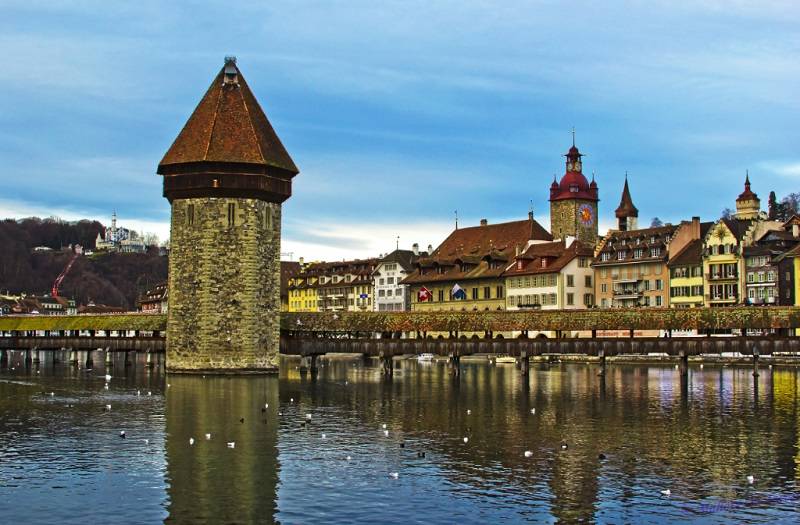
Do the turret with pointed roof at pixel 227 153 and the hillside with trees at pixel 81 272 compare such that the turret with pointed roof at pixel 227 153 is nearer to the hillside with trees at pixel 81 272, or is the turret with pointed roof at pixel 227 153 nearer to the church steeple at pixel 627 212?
the church steeple at pixel 627 212

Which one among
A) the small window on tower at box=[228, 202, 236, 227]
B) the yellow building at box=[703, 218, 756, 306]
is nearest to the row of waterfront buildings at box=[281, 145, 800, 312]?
the yellow building at box=[703, 218, 756, 306]

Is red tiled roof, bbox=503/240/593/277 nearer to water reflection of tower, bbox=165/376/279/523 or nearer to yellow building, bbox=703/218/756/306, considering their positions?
yellow building, bbox=703/218/756/306

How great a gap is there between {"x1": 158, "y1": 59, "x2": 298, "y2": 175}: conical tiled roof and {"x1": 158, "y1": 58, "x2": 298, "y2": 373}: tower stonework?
0.17 ft

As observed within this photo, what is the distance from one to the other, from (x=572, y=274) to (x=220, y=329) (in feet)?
142

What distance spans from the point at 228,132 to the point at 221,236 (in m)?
5.42

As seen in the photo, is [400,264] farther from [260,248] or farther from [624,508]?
[624,508]

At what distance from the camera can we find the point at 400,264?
109m

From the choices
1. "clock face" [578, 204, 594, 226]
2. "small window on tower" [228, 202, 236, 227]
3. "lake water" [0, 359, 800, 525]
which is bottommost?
"lake water" [0, 359, 800, 525]

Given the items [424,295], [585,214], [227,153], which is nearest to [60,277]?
[424,295]

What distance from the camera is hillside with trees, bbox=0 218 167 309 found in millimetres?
180625

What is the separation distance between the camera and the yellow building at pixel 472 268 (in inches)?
3686

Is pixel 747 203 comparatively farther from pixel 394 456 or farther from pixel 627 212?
pixel 394 456

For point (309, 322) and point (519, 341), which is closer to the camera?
point (519, 341)

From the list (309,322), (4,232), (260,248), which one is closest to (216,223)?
(260,248)
